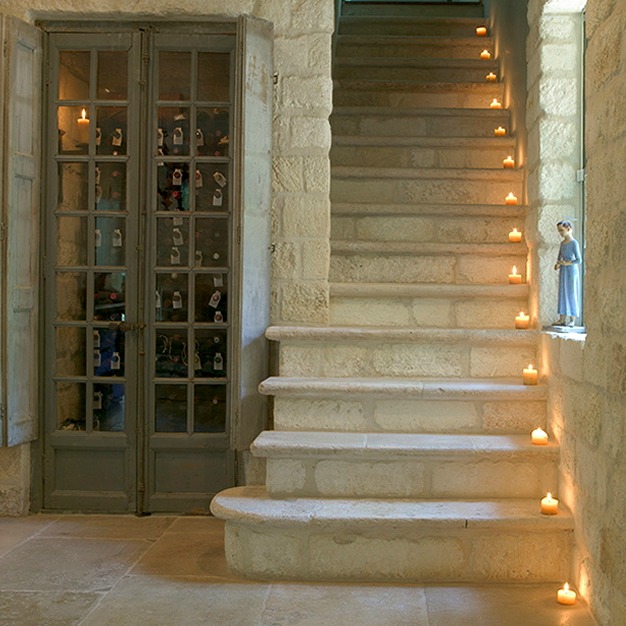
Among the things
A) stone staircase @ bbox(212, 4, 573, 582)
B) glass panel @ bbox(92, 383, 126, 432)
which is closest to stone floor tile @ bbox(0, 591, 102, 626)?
stone staircase @ bbox(212, 4, 573, 582)

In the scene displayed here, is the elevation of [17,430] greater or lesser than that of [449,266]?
lesser

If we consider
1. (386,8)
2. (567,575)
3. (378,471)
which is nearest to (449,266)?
(378,471)

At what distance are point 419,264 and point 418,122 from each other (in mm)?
1556

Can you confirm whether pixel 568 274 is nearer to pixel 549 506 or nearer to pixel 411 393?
pixel 411 393

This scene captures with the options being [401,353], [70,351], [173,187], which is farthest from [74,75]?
[401,353]

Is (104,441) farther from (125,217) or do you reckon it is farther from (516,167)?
(516,167)

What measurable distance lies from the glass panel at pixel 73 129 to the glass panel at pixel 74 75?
2.9 inches

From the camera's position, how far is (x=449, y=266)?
4953 millimetres

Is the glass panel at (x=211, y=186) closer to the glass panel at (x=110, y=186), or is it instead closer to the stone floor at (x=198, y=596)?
the glass panel at (x=110, y=186)

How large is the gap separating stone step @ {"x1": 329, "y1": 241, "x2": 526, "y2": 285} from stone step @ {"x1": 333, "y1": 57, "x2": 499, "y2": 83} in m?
2.40

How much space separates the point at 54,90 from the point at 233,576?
106 inches

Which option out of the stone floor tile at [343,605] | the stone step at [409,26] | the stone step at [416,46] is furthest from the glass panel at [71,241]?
the stone step at [409,26]

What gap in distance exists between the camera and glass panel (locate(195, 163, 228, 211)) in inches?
181

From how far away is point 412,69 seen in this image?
6984 mm
